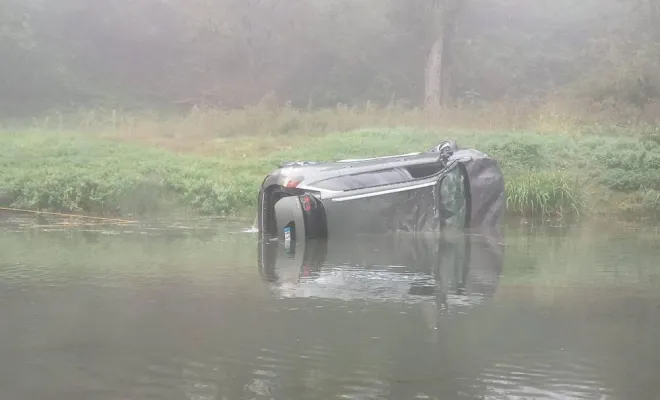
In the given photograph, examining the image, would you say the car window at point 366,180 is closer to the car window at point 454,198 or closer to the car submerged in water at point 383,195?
the car submerged in water at point 383,195

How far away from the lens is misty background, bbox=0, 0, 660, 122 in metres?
36.5

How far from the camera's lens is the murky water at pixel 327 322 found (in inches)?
199

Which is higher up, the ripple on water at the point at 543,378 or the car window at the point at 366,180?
the car window at the point at 366,180

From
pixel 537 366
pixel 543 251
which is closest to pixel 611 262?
pixel 543 251

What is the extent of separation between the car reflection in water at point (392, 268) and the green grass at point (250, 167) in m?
5.70

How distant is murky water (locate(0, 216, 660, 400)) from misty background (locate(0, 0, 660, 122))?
25578mm

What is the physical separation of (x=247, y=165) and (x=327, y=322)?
14.4 metres

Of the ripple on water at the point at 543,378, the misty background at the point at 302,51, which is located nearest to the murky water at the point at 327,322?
the ripple on water at the point at 543,378

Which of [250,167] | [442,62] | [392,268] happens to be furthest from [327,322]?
[442,62]

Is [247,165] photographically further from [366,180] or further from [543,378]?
[543,378]

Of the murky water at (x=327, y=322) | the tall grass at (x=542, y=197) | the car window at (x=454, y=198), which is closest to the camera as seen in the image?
the murky water at (x=327, y=322)

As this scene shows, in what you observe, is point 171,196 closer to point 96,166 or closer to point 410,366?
point 96,166

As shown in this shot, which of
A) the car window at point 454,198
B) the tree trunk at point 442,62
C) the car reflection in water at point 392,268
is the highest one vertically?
the tree trunk at point 442,62

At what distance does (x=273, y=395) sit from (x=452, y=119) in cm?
2401
